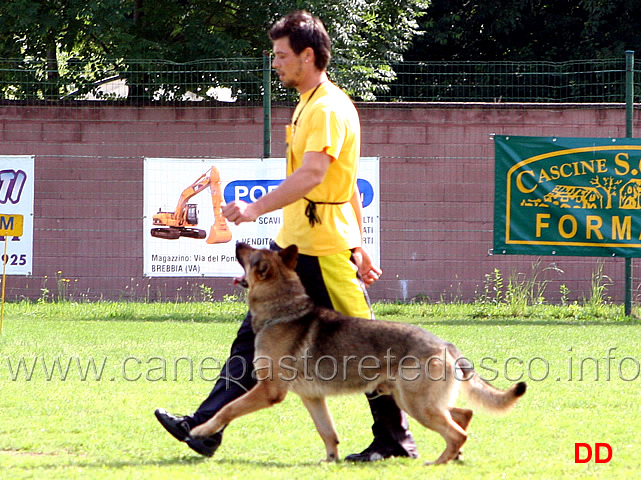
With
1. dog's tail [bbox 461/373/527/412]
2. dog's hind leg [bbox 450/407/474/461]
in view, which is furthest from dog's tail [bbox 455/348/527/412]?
dog's hind leg [bbox 450/407/474/461]

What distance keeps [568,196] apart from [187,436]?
8458 millimetres

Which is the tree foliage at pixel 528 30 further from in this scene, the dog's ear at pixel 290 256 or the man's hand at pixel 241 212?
the man's hand at pixel 241 212

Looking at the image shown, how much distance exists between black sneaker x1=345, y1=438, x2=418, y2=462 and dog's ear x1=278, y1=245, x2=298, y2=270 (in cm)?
107

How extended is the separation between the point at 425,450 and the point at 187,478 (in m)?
1.48

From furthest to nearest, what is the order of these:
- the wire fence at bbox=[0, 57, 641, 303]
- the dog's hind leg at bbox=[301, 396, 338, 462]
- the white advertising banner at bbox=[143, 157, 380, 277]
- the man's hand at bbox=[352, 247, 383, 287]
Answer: the wire fence at bbox=[0, 57, 641, 303]
the white advertising banner at bbox=[143, 157, 380, 277]
the man's hand at bbox=[352, 247, 383, 287]
the dog's hind leg at bbox=[301, 396, 338, 462]

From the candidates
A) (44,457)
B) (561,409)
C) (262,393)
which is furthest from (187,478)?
(561,409)

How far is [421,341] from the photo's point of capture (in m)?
4.71

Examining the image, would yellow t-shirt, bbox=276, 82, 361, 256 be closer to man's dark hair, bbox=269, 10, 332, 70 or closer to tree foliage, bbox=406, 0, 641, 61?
man's dark hair, bbox=269, 10, 332, 70

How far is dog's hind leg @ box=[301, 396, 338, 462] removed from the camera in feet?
Result: 16.5

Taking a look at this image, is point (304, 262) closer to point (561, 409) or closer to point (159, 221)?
point (561, 409)

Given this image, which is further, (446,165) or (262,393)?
(446,165)

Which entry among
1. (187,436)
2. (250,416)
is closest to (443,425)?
(187,436)

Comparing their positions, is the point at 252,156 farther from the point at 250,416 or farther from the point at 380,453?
the point at 380,453

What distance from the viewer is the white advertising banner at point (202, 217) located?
12422 millimetres
